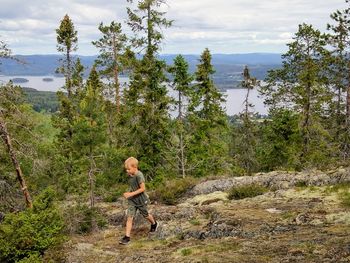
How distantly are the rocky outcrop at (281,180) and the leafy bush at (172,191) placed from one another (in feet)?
1.33

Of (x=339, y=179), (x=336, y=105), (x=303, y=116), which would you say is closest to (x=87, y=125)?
(x=339, y=179)

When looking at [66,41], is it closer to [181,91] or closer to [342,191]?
[181,91]

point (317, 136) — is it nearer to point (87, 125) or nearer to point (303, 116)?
point (303, 116)

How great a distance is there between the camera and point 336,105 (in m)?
35.0

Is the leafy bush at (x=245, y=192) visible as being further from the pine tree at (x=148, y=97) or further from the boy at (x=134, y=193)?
the pine tree at (x=148, y=97)

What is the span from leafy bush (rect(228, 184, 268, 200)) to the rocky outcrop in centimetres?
101

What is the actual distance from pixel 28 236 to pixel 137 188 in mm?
3080

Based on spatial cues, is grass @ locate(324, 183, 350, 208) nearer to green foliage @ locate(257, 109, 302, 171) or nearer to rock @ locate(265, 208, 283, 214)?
rock @ locate(265, 208, 283, 214)

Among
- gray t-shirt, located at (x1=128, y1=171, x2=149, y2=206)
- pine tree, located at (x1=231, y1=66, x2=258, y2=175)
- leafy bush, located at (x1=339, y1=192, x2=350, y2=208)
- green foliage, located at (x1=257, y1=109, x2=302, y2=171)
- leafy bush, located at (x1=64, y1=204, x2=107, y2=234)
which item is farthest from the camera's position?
pine tree, located at (x1=231, y1=66, x2=258, y2=175)

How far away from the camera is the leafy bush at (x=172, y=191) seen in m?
18.8

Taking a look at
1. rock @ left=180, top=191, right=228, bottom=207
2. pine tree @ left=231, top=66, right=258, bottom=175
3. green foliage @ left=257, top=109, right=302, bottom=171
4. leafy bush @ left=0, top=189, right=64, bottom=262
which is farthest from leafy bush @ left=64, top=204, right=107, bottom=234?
pine tree @ left=231, top=66, right=258, bottom=175

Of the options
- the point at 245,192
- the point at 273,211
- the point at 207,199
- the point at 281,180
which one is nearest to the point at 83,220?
the point at 207,199

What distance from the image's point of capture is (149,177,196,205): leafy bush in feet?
61.7

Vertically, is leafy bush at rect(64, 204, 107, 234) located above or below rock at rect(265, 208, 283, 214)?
below
